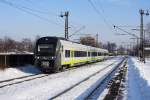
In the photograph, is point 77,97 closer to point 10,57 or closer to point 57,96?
point 57,96

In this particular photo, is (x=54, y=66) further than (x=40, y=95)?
Yes

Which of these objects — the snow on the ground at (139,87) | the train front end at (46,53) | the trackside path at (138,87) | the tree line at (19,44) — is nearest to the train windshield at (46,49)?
the train front end at (46,53)

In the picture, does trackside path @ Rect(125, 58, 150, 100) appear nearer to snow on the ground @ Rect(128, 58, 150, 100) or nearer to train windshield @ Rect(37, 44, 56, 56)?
snow on the ground @ Rect(128, 58, 150, 100)

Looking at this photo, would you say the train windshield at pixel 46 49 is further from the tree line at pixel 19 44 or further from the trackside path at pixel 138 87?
the tree line at pixel 19 44

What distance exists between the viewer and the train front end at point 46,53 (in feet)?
102

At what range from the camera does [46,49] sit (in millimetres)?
31625

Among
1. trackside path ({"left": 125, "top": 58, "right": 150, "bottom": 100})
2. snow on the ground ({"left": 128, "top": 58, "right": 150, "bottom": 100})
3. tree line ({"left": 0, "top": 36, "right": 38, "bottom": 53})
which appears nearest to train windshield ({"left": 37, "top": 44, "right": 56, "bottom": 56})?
snow on the ground ({"left": 128, "top": 58, "right": 150, "bottom": 100})

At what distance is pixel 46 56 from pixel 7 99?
676 inches

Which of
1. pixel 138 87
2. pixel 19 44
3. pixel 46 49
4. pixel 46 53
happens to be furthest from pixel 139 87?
pixel 19 44

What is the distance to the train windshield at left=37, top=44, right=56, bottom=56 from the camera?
103ft

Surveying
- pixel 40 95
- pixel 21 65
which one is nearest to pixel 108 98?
pixel 40 95

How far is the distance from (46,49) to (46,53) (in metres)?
0.36

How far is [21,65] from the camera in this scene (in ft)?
117

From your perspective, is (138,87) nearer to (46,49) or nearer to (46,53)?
(46,53)
